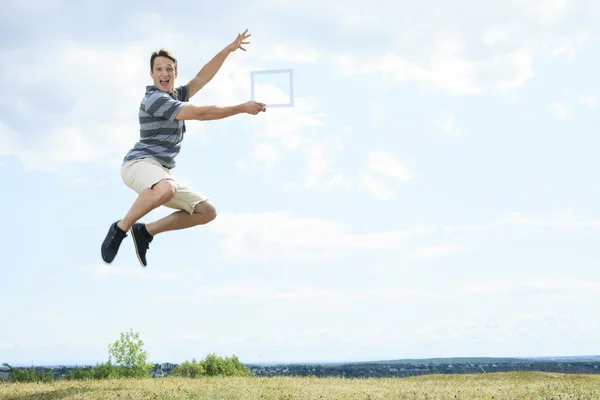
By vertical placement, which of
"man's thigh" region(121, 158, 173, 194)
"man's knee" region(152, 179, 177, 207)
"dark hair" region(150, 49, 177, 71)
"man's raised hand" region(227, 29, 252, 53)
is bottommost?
"man's knee" region(152, 179, 177, 207)

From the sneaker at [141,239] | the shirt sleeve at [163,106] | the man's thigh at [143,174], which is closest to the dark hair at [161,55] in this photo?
the shirt sleeve at [163,106]

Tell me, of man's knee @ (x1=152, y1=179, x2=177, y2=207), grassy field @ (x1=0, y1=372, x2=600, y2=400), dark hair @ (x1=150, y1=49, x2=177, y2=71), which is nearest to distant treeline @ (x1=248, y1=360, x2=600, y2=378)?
grassy field @ (x1=0, y1=372, x2=600, y2=400)

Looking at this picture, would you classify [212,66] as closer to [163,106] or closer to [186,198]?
[163,106]

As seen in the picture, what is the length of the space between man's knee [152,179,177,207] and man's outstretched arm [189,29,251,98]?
2107mm

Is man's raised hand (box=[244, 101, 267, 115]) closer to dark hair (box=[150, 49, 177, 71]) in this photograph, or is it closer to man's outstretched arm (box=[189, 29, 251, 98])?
dark hair (box=[150, 49, 177, 71])

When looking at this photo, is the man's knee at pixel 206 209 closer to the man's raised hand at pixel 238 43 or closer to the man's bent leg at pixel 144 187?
the man's bent leg at pixel 144 187

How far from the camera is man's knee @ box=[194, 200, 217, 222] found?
10.5m

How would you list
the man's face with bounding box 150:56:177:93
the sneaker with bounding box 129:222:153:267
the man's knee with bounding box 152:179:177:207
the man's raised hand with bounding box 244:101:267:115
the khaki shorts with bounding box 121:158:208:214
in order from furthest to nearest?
the sneaker with bounding box 129:222:153:267
the man's face with bounding box 150:56:177:93
the khaki shorts with bounding box 121:158:208:214
the man's knee with bounding box 152:179:177:207
the man's raised hand with bounding box 244:101:267:115

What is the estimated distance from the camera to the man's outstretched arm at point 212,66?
1116 cm

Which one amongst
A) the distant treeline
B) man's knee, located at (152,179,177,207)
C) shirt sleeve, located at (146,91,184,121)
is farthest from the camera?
the distant treeline

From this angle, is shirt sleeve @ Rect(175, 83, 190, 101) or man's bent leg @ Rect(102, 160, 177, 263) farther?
shirt sleeve @ Rect(175, 83, 190, 101)

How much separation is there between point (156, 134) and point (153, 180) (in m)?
0.80

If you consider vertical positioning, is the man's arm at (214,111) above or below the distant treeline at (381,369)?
above

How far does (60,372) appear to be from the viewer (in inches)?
598
